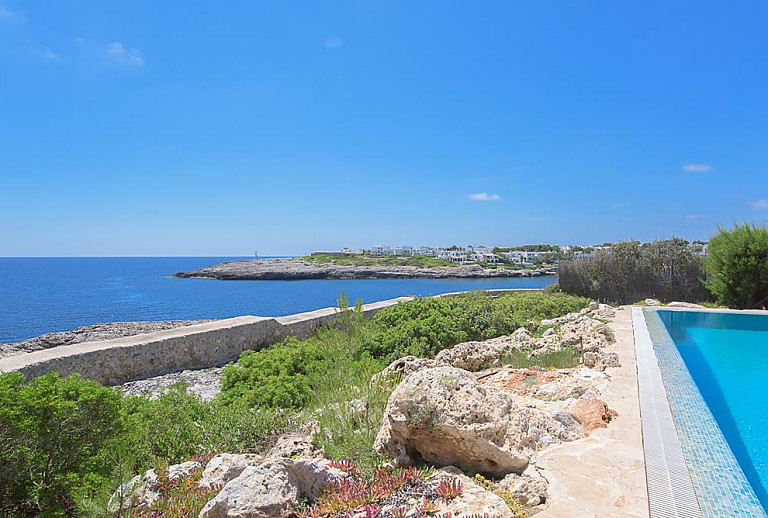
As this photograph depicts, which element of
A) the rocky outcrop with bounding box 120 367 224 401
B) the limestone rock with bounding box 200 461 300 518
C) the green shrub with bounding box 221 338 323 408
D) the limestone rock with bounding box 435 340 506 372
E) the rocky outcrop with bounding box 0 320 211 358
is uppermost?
the limestone rock with bounding box 200 461 300 518

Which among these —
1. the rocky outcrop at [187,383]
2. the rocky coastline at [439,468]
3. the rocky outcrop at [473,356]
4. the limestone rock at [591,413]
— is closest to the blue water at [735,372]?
the limestone rock at [591,413]

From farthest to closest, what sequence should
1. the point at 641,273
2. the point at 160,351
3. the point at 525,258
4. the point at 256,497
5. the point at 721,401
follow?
the point at 525,258 → the point at 641,273 → the point at 160,351 → the point at 721,401 → the point at 256,497

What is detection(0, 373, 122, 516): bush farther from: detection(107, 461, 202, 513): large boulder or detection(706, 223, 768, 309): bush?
detection(706, 223, 768, 309): bush

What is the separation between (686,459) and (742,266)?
14327 mm

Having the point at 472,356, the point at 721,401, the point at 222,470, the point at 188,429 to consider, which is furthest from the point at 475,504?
the point at 721,401

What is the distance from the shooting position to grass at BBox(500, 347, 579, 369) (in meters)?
6.26

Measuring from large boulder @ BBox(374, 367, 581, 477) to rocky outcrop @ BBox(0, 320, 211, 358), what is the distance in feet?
34.5

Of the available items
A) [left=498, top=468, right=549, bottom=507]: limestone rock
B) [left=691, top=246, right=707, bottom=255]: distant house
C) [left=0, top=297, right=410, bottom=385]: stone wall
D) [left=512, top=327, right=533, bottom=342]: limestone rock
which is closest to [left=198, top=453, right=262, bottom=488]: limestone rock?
[left=498, top=468, right=549, bottom=507]: limestone rock

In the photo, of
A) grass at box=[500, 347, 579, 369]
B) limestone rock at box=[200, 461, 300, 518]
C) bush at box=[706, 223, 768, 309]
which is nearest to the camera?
limestone rock at box=[200, 461, 300, 518]

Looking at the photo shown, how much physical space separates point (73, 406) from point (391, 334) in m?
5.58

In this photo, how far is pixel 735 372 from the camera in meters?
6.75

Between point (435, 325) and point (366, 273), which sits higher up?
point (435, 325)

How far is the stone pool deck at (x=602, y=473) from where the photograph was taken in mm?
2338

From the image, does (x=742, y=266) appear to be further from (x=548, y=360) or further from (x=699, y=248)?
(x=548, y=360)
